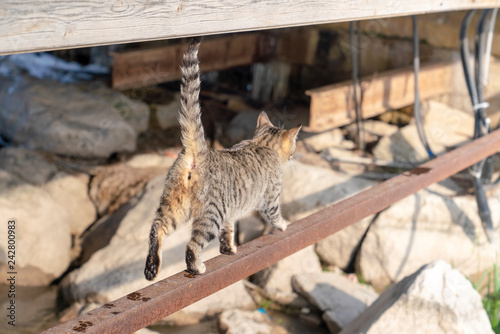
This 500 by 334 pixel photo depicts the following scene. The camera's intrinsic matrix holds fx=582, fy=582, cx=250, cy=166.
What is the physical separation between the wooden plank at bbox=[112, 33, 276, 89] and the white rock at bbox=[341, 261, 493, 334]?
3.85 metres

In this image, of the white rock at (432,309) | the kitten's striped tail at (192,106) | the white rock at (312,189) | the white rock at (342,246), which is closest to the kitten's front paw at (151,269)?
the kitten's striped tail at (192,106)

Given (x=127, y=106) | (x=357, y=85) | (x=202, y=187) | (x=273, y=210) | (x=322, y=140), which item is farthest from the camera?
(x=127, y=106)

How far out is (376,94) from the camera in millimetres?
6652

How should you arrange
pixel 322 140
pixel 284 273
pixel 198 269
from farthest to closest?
pixel 322 140, pixel 284 273, pixel 198 269

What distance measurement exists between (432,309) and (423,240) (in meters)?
2.06

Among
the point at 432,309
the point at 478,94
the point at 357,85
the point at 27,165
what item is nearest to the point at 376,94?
the point at 357,85

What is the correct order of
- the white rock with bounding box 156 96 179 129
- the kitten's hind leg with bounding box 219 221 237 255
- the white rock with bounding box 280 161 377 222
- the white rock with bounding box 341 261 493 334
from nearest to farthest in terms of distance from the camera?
the kitten's hind leg with bounding box 219 221 237 255 < the white rock with bounding box 341 261 493 334 < the white rock with bounding box 280 161 377 222 < the white rock with bounding box 156 96 179 129

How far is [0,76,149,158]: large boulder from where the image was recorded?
6852mm

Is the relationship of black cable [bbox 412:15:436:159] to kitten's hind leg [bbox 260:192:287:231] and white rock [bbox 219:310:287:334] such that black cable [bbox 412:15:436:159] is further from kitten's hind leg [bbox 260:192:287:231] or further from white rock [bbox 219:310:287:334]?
kitten's hind leg [bbox 260:192:287:231]

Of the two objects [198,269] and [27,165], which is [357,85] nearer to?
[27,165]

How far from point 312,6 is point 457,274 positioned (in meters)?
2.13

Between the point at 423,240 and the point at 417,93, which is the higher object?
the point at 417,93

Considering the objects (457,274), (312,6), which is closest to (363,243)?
(457,274)

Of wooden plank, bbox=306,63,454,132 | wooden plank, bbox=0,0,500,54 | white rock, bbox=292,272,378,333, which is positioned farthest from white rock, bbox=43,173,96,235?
wooden plank, bbox=0,0,500,54
